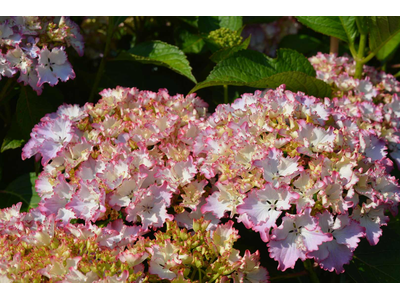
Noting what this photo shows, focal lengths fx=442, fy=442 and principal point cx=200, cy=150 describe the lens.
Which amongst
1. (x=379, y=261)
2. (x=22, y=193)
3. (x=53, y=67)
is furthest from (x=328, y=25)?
(x=22, y=193)

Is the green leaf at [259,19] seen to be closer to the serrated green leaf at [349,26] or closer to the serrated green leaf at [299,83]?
the serrated green leaf at [349,26]

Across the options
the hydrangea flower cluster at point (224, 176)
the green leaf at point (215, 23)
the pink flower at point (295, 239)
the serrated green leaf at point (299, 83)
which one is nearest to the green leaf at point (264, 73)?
the serrated green leaf at point (299, 83)

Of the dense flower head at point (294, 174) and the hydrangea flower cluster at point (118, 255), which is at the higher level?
the dense flower head at point (294, 174)

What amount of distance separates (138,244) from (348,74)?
3.92 ft

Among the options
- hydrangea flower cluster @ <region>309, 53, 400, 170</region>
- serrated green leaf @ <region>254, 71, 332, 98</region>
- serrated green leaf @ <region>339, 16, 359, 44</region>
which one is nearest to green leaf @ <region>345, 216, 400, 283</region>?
hydrangea flower cluster @ <region>309, 53, 400, 170</region>

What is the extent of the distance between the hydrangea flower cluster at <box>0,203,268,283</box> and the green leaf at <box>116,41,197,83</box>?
2.31 ft

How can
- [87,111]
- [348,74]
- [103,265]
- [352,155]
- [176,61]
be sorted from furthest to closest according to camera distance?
[348,74] → [176,61] → [87,111] → [352,155] → [103,265]

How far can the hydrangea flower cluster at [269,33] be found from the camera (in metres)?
2.21

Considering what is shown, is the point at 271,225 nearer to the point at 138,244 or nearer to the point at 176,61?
the point at 138,244

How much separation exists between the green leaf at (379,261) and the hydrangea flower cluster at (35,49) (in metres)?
1.10

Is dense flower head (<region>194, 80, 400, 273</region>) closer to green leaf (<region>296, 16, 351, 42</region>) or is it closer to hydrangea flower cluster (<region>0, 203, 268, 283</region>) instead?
hydrangea flower cluster (<region>0, 203, 268, 283</region>)

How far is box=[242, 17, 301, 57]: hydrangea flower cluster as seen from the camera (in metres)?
2.21

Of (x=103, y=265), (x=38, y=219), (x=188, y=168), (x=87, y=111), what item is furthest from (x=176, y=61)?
(x=103, y=265)

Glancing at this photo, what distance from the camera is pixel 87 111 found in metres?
1.39
